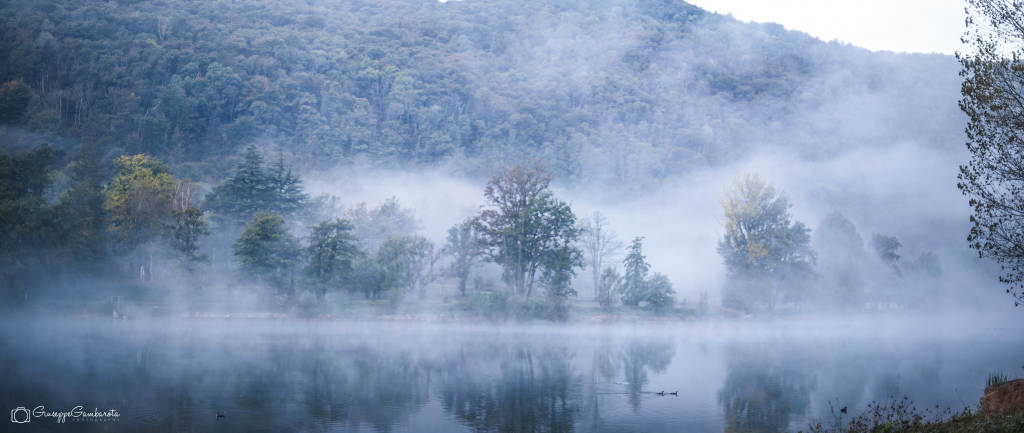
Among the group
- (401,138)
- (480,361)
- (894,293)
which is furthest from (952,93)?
(480,361)

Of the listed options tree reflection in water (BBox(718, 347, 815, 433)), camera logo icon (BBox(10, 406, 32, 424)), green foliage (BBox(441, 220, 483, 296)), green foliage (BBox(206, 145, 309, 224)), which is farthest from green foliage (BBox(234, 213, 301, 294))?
camera logo icon (BBox(10, 406, 32, 424))

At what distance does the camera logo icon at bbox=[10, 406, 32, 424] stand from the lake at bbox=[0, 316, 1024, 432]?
554 millimetres

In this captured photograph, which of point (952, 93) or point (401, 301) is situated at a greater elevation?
point (952, 93)

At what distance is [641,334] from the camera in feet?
204

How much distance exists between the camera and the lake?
22.5 m

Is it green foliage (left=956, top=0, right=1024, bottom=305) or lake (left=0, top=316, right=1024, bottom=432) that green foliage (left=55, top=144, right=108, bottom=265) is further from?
green foliage (left=956, top=0, right=1024, bottom=305)

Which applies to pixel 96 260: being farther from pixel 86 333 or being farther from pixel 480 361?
pixel 480 361

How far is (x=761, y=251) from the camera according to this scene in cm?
7462

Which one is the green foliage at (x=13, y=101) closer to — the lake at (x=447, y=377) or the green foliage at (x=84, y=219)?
the green foliage at (x=84, y=219)

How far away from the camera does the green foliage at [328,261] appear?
62.3m

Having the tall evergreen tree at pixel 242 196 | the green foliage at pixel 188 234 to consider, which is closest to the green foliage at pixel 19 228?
the green foliage at pixel 188 234

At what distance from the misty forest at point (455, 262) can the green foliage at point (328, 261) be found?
0.81 ft

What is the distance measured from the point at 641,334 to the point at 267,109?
129694mm

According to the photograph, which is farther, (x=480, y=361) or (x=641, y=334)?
(x=641, y=334)
